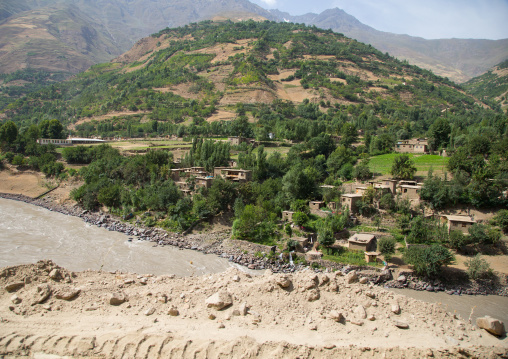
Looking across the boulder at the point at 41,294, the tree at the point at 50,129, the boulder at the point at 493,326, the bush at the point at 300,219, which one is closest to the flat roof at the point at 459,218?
the bush at the point at 300,219

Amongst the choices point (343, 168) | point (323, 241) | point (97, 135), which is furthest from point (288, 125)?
point (97, 135)

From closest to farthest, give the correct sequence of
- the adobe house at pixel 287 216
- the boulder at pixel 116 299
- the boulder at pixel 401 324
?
the boulder at pixel 401 324, the boulder at pixel 116 299, the adobe house at pixel 287 216

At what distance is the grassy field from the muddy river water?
15.0 meters

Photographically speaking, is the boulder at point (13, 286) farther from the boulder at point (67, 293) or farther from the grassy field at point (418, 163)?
the grassy field at point (418, 163)

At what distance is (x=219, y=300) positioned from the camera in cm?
959

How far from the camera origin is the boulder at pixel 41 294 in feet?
31.5

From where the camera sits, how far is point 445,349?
27.2ft

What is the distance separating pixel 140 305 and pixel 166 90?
7180 centimetres

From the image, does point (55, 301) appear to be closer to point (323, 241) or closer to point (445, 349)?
point (445, 349)

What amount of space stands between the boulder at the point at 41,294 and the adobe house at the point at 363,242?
49.3ft

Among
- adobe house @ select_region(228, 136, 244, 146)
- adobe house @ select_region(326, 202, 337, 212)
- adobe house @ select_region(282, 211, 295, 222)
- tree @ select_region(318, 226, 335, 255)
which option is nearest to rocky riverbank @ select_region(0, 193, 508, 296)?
tree @ select_region(318, 226, 335, 255)

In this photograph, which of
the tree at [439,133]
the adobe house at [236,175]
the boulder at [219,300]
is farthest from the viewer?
the tree at [439,133]

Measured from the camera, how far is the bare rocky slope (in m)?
7.98

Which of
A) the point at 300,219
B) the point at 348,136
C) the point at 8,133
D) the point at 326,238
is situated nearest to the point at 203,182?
the point at 300,219
